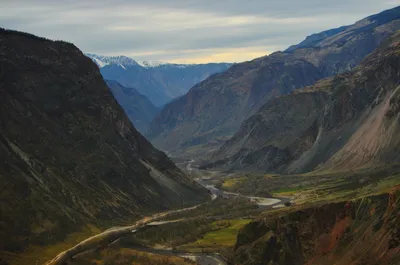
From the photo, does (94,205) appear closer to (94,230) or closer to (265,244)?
(94,230)

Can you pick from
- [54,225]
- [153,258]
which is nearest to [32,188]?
[54,225]

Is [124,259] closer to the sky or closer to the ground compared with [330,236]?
closer to the ground

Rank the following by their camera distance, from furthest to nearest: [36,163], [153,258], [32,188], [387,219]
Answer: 1. [36,163]
2. [32,188]
3. [153,258]
4. [387,219]

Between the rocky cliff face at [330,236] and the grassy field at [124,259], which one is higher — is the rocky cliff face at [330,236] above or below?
above

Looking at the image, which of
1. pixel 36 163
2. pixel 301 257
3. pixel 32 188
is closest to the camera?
pixel 301 257

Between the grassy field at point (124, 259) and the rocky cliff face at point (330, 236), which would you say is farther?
the grassy field at point (124, 259)

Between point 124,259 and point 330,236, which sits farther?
point 124,259

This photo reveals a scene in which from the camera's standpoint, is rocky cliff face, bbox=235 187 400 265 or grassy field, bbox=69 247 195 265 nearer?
rocky cliff face, bbox=235 187 400 265

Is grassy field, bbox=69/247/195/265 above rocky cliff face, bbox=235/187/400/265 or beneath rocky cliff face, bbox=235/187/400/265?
beneath
